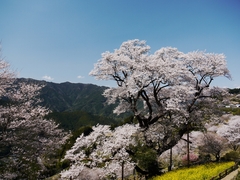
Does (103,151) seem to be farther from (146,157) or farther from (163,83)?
(163,83)

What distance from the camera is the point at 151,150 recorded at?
20.9 m

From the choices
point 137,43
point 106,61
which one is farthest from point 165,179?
point 137,43

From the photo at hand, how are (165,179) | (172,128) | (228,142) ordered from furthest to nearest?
(228,142), (172,128), (165,179)

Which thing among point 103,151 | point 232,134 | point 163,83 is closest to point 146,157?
point 103,151

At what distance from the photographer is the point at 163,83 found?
2108cm

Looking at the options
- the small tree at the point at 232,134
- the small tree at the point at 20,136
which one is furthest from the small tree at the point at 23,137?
the small tree at the point at 232,134

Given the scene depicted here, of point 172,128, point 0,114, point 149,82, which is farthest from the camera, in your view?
point 172,128

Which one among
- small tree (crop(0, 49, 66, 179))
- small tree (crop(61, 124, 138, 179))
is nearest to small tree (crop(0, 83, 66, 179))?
small tree (crop(0, 49, 66, 179))

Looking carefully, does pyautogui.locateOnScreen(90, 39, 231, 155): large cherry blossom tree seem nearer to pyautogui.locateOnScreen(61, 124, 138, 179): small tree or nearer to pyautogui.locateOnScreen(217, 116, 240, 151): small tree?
pyautogui.locateOnScreen(61, 124, 138, 179): small tree

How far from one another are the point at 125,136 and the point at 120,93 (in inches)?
191

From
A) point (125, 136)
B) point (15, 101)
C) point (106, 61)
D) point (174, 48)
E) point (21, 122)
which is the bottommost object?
point (125, 136)

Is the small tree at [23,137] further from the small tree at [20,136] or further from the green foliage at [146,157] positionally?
the green foliage at [146,157]

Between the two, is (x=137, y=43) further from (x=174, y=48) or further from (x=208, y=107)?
(x=208, y=107)

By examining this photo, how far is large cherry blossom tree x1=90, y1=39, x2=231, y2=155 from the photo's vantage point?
2062 centimetres
